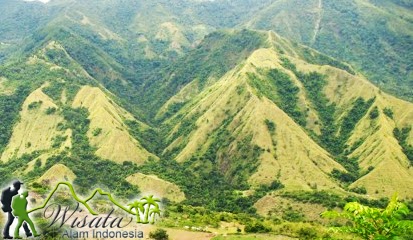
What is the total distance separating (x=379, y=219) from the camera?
23406 mm

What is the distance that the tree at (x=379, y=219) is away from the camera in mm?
22734

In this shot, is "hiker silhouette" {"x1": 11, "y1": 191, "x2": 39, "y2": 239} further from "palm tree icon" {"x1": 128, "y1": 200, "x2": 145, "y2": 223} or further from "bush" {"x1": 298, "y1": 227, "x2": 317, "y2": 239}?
"bush" {"x1": 298, "y1": 227, "x2": 317, "y2": 239}

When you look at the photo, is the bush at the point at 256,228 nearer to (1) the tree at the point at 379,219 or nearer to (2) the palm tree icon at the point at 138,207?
(2) the palm tree icon at the point at 138,207

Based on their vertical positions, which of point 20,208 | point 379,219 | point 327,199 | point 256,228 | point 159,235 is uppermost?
point 327,199

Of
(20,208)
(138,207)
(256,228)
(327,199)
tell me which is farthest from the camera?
(327,199)

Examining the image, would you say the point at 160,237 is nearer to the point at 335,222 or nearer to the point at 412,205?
the point at 335,222

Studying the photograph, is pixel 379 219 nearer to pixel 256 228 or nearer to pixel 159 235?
pixel 159 235

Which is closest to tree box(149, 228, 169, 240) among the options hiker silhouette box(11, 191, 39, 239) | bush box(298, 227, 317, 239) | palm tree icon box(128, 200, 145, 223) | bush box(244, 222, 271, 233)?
bush box(244, 222, 271, 233)

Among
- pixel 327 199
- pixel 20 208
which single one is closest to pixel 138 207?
pixel 20 208

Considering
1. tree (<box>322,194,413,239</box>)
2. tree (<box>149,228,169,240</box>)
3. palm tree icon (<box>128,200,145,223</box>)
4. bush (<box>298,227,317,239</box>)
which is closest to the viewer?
tree (<box>322,194,413,239</box>)

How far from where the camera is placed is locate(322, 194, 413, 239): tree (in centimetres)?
2273

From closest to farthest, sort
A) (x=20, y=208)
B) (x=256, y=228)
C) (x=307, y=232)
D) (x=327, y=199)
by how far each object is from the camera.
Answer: (x=20, y=208) → (x=307, y=232) → (x=256, y=228) → (x=327, y=199)

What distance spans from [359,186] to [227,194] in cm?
4528

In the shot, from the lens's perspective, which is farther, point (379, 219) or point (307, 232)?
point (307, 232)
